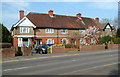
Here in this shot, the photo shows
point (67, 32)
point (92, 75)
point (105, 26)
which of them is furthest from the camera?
point (105, 26)

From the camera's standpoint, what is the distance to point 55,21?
155 ft

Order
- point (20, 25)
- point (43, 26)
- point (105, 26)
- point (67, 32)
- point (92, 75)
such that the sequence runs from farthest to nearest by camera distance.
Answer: point (105, 26) < point (67, 32) < point (43, 26) < point (20, 25) < point (92, 75)

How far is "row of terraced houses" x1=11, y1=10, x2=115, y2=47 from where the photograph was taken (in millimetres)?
41094

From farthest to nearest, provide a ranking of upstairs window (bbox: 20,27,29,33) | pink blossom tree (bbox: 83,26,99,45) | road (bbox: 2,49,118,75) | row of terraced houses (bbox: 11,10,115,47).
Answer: pink blossom tree (bbox: 83,26,99,45)
row of terraced houses (bbox: 11,10,115,47)
upstairs window (bbox: 20,27,29,33)
road (bbox: 2,49,118,75)

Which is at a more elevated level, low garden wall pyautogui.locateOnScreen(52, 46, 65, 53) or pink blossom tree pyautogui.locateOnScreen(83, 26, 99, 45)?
pink blossom tree pyautogui.locateOnScreen(83, 26, 99, 45)

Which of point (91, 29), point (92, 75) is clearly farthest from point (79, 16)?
point (92, 75)

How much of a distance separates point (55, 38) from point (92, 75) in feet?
119

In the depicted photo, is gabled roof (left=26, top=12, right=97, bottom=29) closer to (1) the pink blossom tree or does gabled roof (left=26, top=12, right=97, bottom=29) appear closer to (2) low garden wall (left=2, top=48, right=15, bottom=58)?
(1) the pink blossom tree

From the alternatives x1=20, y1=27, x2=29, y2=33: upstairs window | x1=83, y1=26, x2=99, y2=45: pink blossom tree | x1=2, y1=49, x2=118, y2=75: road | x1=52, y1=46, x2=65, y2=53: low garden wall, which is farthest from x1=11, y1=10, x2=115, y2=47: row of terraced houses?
x1=2, y1=49, x2=118, y2=75: road

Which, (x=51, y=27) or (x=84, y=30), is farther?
(x=84, y=30)

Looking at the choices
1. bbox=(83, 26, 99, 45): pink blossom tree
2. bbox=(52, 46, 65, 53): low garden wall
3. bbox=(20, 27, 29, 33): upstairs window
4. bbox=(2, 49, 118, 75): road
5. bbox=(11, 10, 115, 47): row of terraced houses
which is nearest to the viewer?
bbox=(2, 49, 118, 75): road

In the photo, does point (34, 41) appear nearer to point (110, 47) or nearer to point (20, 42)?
point (20, 42)

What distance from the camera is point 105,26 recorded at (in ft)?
178

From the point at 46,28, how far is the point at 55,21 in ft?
13.9
